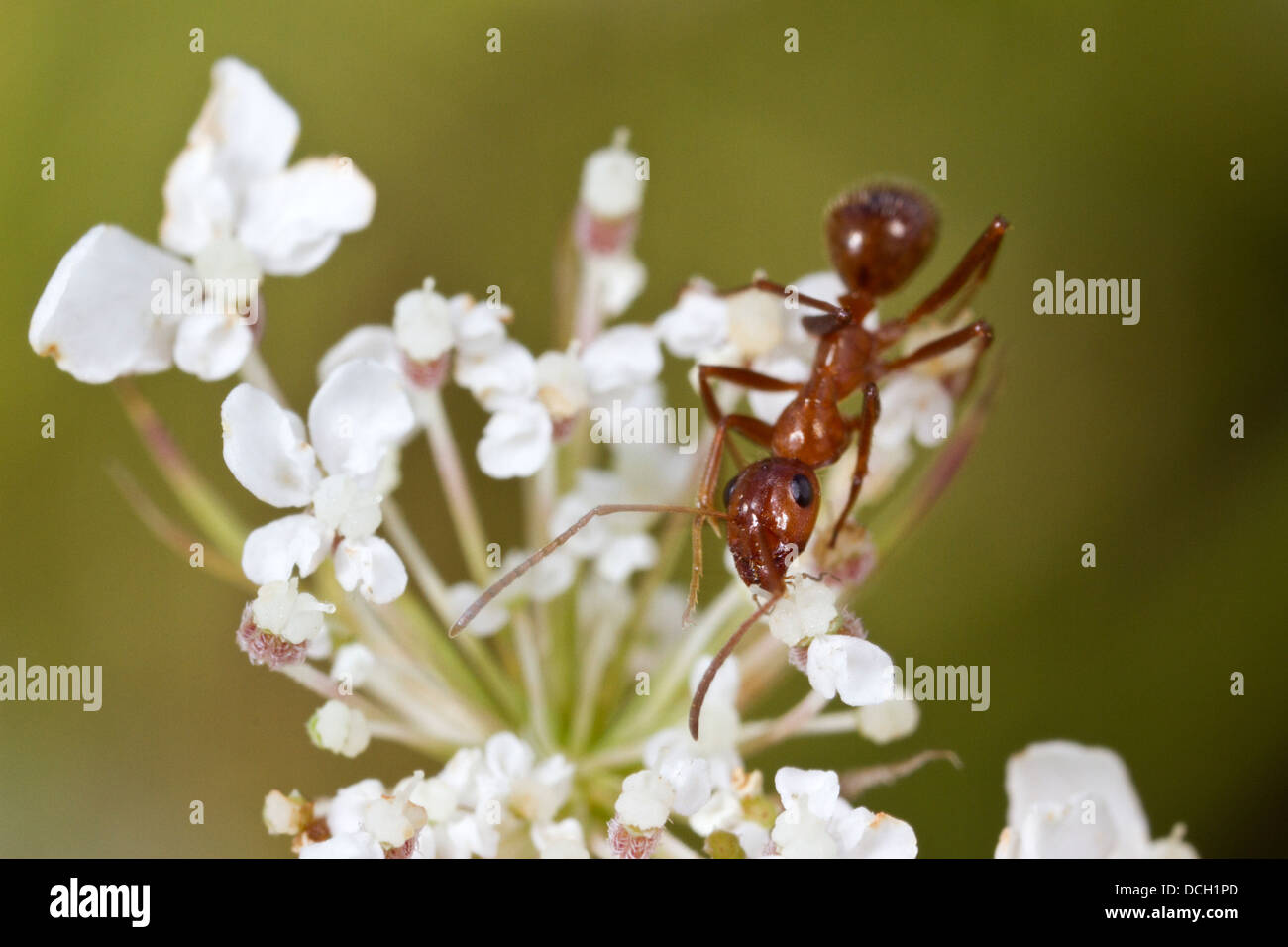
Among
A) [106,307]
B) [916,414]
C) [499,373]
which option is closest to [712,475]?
[499,373]

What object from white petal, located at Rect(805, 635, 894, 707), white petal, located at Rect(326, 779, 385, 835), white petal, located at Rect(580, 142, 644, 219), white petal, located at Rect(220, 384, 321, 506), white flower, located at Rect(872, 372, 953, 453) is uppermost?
white petal, located at Rect(580, 142, 644, 219)

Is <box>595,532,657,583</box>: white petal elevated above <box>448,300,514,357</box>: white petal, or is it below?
below

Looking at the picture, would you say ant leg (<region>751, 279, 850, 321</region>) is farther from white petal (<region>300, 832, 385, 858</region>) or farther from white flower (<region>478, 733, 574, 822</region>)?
white petal (<region>300, 832, 385, 858</region>)

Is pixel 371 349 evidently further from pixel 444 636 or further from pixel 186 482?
pixel 444 636

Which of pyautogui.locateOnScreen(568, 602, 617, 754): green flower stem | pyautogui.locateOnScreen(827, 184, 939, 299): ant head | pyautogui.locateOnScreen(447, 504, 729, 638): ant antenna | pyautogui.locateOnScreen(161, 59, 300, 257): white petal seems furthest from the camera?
pyautogui.locateOnScreen(827, 184, 939, 299): ant head

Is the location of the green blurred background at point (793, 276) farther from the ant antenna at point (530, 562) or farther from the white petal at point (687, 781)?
the white petal at point (687, 781)

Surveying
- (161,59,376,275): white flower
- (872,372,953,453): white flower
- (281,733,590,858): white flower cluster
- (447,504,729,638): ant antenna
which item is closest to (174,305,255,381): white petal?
(161,59,376,275): white flower
